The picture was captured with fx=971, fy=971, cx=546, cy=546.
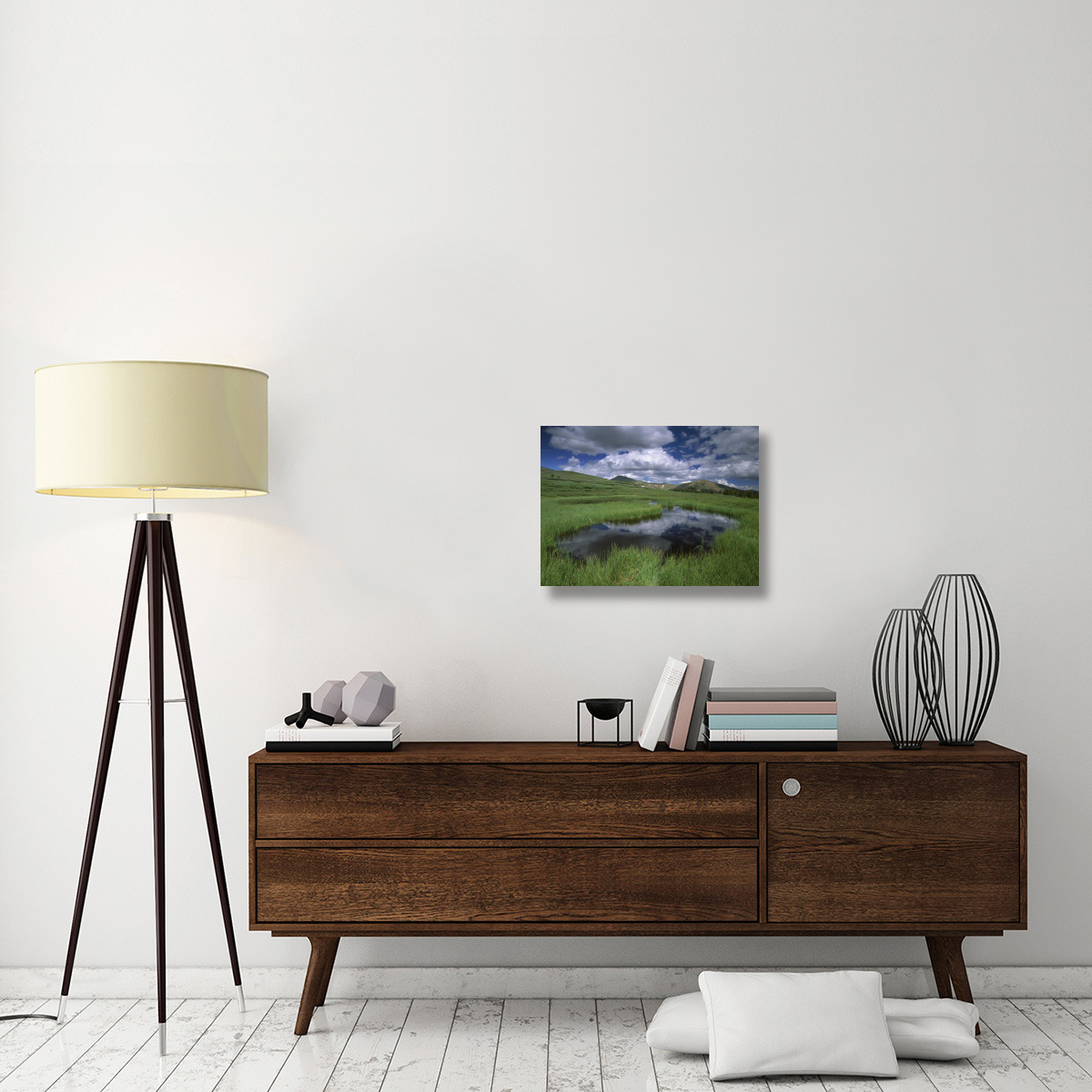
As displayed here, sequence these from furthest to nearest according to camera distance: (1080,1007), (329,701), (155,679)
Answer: (1080,1007) < (329,701) < (155,679)

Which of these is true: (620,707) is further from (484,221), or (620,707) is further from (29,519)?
(29,519)

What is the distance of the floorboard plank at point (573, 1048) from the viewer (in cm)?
217

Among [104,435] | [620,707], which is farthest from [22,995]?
[620,707]

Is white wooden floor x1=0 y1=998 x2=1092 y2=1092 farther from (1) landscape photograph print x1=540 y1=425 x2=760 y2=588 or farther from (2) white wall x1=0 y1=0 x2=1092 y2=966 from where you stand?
(1) landscape photograph print x1=540 y1=425 x2=760 y2=588

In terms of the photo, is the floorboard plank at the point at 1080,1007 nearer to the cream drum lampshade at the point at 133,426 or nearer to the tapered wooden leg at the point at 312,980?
the tapered wooden leg at the point at 312,980

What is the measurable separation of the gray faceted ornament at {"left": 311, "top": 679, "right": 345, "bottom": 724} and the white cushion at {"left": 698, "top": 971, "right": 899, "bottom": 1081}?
1.13 metres

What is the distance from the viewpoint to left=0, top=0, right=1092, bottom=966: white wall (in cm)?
271

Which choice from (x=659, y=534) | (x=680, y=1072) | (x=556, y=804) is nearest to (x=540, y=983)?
(x=680, y=1072)

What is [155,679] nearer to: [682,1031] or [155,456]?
[155,456]

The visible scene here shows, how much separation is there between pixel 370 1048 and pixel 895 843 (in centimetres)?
136

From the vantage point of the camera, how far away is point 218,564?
275cm

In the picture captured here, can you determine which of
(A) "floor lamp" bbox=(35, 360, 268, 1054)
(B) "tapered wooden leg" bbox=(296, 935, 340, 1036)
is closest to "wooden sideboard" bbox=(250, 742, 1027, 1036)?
(B) "tapered wooden leg" bbox=(296, 935, 340, 1036)

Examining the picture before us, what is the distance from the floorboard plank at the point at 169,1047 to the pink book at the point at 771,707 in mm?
1526

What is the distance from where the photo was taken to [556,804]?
2.35m
